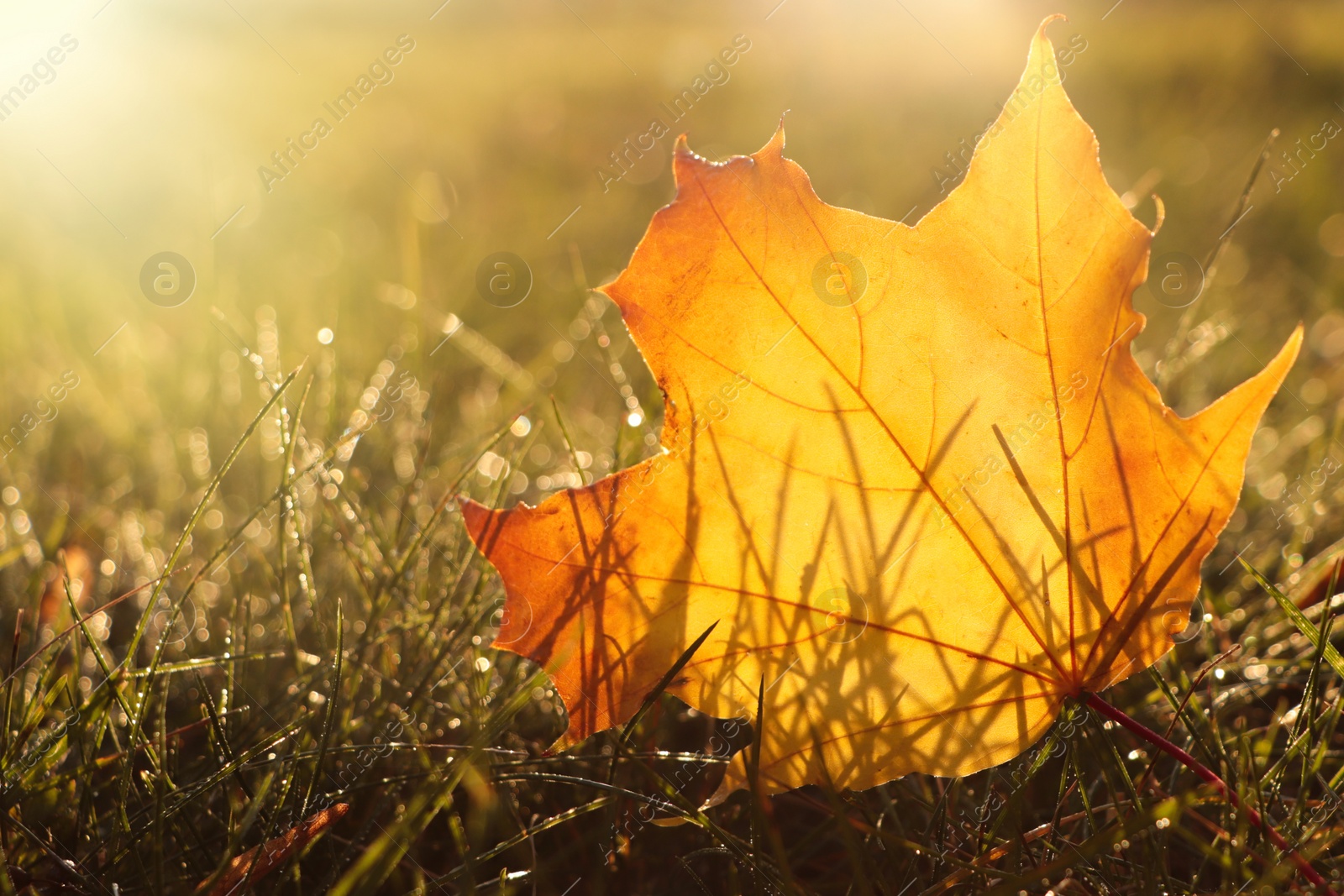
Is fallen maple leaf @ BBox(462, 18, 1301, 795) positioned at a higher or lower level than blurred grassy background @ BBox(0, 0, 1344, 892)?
lower

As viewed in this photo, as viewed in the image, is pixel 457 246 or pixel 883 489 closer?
pixel 883 489

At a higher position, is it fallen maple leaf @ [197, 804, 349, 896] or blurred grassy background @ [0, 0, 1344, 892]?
blurred grassy background @ [0, 0, 1344, 892]

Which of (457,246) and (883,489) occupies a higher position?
(457,246)

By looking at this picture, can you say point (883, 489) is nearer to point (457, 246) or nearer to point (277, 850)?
point (277, 850)

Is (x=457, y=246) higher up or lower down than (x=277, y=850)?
higher up

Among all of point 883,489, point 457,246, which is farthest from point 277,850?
point 457,246

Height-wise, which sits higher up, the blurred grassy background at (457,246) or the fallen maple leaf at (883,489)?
the blurred grassy background at (457,246)
